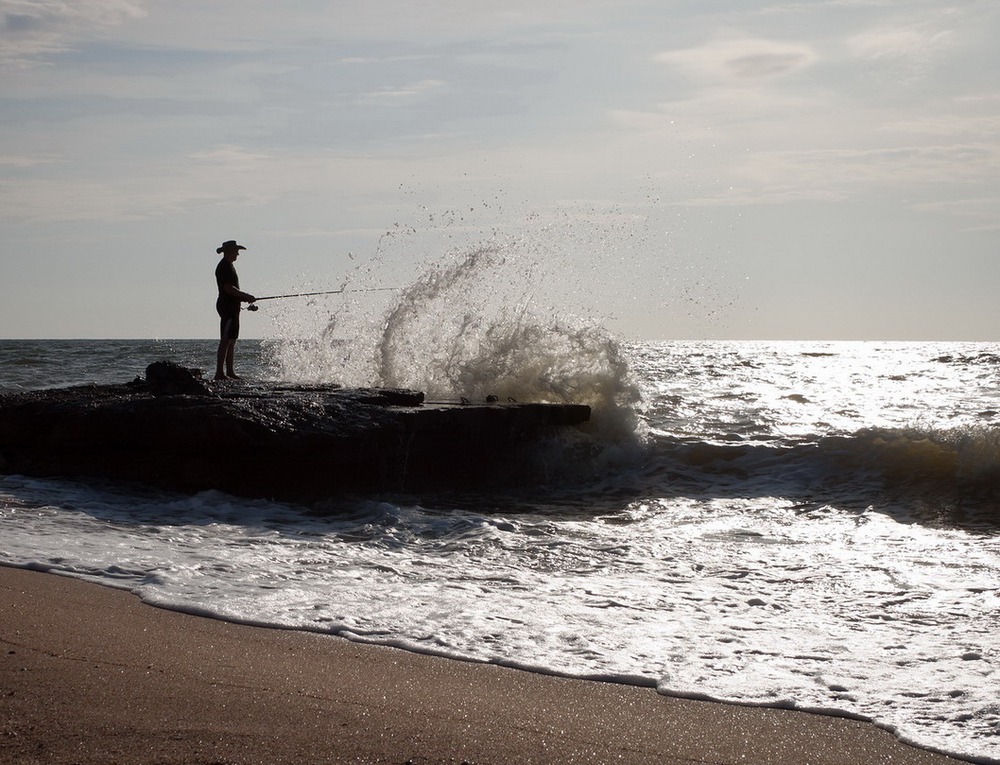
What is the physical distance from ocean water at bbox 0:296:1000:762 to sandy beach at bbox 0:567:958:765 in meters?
0.22

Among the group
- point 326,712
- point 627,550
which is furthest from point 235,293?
point 326,712

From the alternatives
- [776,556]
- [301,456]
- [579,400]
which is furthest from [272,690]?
[579,400]

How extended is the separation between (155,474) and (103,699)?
15.7ft

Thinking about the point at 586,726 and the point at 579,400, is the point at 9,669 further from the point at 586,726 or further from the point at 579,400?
the point at 579,400

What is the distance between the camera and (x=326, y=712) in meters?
2.93

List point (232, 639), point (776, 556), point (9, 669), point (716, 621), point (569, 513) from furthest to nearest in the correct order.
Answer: point (569, 513) → point (776, 556) → point (716, 621) → point (232, 639) → point (9, 669)

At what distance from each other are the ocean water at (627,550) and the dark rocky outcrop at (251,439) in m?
0.30

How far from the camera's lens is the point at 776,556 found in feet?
19.1

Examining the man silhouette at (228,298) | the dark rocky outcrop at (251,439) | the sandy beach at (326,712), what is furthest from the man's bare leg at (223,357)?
the sandy beach at (326,712)

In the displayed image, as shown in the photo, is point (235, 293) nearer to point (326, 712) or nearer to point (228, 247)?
point (228, 247)

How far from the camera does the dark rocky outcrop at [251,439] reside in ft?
24.1

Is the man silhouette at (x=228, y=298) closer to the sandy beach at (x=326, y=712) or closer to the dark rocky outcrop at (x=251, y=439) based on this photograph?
the dark rocky outcrop at (x=251, y=439)

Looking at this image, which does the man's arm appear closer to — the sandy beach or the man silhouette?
the man silhouette

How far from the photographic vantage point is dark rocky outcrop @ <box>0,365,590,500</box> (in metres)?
7.36
